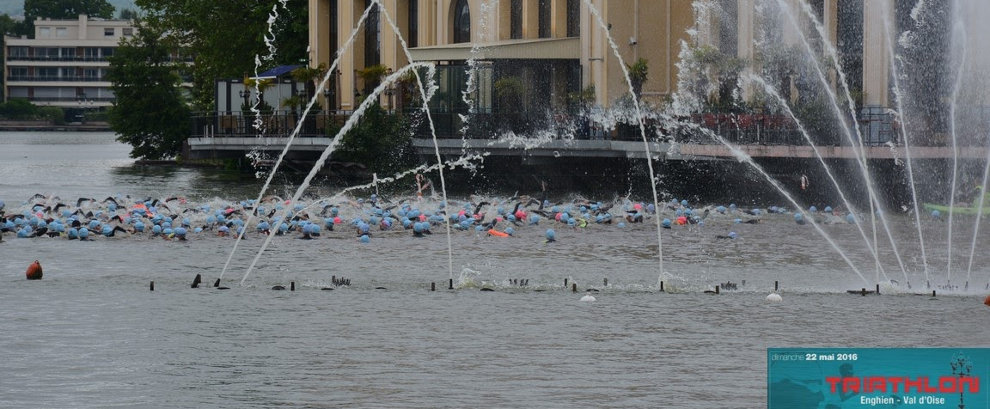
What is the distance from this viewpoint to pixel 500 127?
55406mm

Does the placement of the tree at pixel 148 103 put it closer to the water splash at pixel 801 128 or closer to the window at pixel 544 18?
the window at pixel 544 18

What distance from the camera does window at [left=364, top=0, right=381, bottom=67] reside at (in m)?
77.5

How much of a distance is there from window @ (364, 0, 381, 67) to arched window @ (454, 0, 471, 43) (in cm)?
847

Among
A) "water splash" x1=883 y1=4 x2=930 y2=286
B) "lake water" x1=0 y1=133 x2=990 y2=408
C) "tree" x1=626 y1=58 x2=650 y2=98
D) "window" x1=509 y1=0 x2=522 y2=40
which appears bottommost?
"lake water" x1=0 y1=133 x2=990 y2=408

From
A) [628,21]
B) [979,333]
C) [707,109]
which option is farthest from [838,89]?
[979,333]

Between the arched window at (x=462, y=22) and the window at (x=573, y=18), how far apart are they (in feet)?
22.1

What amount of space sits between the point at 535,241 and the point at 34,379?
57.9 feet

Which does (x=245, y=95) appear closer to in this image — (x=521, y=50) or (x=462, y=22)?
(x=462, y=22)

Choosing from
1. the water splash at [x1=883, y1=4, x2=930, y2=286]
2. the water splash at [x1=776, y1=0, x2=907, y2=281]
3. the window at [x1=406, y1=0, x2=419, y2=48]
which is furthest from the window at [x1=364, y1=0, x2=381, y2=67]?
the water splash at [x1=883, y1=4, x2=930, y2=286]

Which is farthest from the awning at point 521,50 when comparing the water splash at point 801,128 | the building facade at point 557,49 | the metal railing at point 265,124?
the water splash at point 801,128

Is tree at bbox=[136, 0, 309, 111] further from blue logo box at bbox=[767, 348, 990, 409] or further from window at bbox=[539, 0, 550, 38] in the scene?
blue logo box at bbox=[767, 348, 990, 409]

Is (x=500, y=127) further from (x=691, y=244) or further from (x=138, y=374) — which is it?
(x=138, y=374)

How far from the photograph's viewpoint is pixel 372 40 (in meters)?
78.4

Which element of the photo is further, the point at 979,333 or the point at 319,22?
the point at 319,22
